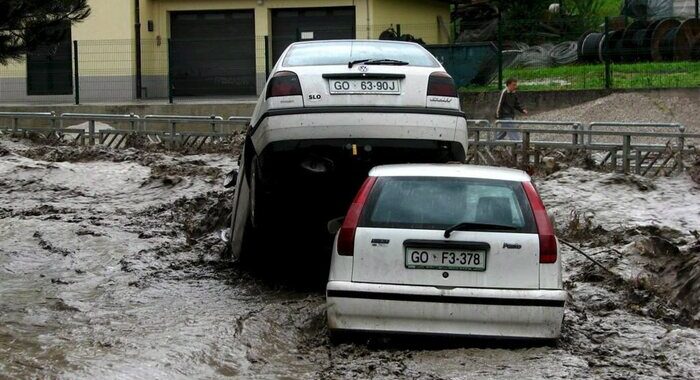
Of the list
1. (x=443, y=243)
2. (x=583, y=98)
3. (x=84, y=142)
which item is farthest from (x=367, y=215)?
(x=583, y=98)

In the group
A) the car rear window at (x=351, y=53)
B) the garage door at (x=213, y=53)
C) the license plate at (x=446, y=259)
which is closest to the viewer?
the license plate at (x=446, y=259)

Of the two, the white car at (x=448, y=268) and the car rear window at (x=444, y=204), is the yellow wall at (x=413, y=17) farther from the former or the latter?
the white car at (x=448, y=268)

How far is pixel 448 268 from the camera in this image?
711cm

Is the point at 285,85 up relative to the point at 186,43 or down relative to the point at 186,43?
down

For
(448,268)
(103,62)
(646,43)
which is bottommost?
(448,268)

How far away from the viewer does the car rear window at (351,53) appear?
9.16 meters

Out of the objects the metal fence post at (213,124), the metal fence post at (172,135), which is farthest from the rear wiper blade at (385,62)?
the metal fence post at (172,135)

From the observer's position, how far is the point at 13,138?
22.1 metres

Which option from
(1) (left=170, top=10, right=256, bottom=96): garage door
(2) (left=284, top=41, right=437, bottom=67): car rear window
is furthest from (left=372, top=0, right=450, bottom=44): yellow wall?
(2) (left=284, top=41, right=437, bottom=67): car rear window

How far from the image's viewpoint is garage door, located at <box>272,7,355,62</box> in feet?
104

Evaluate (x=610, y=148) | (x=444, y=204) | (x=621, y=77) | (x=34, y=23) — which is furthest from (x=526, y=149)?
(x=444, y=204)

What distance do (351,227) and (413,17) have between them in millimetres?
27534

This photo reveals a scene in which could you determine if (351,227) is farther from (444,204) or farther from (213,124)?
(213,124)

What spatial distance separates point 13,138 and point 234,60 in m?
9.74
